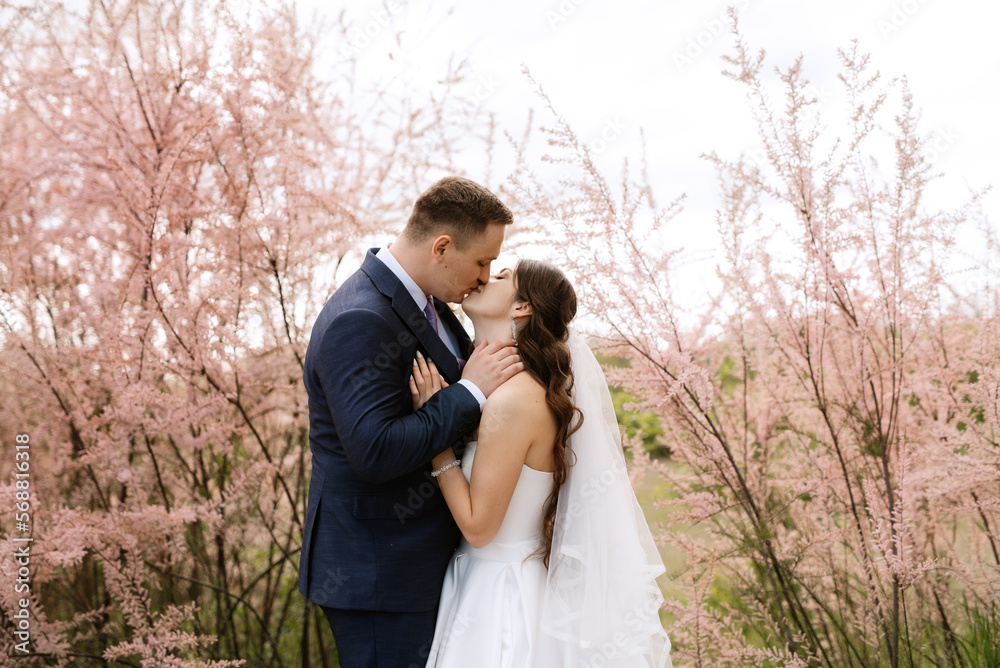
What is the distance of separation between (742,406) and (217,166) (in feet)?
10.2

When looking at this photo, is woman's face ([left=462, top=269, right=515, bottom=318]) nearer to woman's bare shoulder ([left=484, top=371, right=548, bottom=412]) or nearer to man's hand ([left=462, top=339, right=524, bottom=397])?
man's hand ([left=462, top=339, right=524, bottom=397])

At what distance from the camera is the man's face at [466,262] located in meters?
2.30

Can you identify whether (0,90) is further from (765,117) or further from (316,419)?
(765,117)

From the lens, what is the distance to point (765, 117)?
104 inches

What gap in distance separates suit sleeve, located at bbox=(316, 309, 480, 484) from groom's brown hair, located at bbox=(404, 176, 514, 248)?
1.47 ft

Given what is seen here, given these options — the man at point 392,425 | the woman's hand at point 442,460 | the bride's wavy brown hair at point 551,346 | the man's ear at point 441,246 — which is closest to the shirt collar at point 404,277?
the man at point 392,425

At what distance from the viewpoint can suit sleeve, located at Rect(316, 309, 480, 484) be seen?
189 centimetres

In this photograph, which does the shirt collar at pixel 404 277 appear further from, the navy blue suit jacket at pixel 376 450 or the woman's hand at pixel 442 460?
the woman's hand at pixel 442 460

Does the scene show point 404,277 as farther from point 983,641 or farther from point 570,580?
point 983,641

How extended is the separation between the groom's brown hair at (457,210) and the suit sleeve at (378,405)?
45 centimetres

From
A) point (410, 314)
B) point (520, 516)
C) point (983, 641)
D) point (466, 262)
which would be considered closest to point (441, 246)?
point (466, 262)

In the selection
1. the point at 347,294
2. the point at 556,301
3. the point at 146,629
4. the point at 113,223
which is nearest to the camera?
the point at 347,294

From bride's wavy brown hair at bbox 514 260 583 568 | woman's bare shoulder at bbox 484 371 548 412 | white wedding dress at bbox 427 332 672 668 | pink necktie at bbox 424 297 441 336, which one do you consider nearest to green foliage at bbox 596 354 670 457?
white wedding dress at bbox 427 332 672 668

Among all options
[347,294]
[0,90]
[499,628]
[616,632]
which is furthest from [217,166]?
[616,632]
